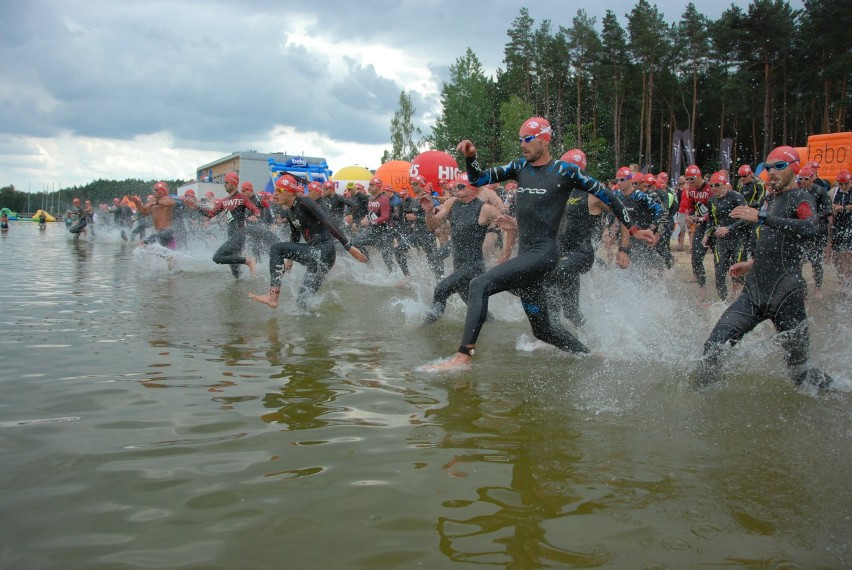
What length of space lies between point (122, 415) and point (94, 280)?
809 cm

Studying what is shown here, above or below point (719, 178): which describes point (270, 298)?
below

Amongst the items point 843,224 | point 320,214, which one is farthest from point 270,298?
point 843,224

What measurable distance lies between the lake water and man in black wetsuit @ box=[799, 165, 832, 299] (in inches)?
148

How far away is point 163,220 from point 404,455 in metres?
11.0

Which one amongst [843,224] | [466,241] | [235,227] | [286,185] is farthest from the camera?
[235,227]

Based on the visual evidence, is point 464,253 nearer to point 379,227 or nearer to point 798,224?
point 798,224

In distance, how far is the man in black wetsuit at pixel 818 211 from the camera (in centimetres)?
873

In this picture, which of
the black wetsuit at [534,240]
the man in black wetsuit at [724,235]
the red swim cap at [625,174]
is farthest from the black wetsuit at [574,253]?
the red swim cap at [625,174]

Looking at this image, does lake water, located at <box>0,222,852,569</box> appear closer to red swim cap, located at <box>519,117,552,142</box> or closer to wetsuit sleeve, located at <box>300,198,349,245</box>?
red swim cap, located at <box>519,117,552,142</box>

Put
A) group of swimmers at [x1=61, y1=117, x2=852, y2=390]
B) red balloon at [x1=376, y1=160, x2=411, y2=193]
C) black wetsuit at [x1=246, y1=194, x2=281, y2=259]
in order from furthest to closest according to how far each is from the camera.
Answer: red balloon at [x1=376, y1=160, x2=411, y2=193], black wetsuit at [x1=246, y1=194, x2=281, y2=259], group of swimmers at [x1=61, y1=117, x2=852, y2=390]

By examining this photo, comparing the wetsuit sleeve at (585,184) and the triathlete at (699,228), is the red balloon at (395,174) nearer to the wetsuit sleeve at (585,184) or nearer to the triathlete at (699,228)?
the triathlete at (699,228)

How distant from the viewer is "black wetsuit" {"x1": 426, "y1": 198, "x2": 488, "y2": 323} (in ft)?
21.7

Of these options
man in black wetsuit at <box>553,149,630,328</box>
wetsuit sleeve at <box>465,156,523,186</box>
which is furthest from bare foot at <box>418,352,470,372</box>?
man in black wetsuit at <box>553,149,630,328</box>

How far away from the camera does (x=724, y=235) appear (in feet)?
28.5
